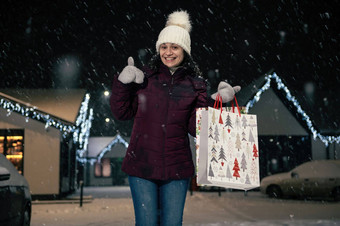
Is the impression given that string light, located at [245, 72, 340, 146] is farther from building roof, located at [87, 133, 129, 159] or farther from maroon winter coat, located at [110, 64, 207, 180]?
maroon winter coat, located at [110, 64, 207, 180]

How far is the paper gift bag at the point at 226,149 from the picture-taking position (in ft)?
10.6

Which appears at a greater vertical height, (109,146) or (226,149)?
(109,146)

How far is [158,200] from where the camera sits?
3328mm

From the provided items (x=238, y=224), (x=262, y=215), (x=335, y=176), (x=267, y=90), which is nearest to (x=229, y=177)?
(x=238, y=224)

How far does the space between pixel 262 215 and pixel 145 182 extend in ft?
30.8

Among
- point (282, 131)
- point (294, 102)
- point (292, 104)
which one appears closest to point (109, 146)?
point (282, 131)

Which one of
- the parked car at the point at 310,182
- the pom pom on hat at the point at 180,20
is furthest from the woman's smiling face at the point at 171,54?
the parked car at the point at 310,182

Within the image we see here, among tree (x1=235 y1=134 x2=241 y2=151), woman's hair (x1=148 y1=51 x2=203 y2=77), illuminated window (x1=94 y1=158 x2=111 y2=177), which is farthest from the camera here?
illuminated window (x1=94 y1=158 x2=111 y2=177)

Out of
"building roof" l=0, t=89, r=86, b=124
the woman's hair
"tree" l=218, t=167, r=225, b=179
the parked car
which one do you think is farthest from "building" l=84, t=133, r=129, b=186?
"tree" l=218, t=167, r=225, b=179

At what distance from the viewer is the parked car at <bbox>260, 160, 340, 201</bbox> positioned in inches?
709

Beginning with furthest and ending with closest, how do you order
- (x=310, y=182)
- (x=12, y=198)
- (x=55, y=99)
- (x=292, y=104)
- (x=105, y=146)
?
1. (x=105, y=146)
2. (x=292, y=104)
3. (x=55, y=99)
4. (x=310, y=182)
5. (x=12, y=198)

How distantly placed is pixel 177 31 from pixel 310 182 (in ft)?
53.4

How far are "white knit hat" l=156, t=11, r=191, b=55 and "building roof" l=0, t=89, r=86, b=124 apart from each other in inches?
650

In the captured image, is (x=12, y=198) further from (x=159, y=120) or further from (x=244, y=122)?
(x=244, y=122)
